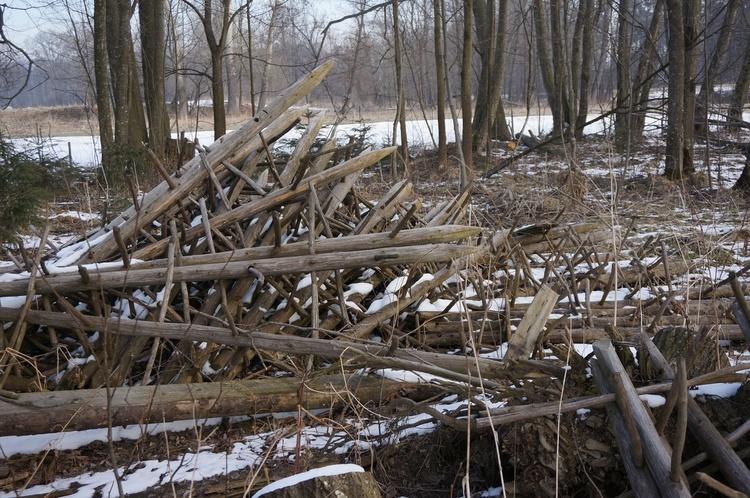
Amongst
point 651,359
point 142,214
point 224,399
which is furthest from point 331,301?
point 651,359

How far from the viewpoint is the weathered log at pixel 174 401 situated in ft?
10.5

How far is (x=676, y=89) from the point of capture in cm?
1100

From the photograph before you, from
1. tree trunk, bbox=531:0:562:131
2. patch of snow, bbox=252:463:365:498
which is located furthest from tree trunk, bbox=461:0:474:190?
patch of snow, bbox=252:463:365:498

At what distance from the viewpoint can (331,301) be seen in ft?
14.5

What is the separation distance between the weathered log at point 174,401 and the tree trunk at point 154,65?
10809 millimetres

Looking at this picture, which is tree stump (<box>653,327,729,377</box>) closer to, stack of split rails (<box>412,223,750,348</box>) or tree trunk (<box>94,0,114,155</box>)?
stack of split rails (<box>412,223,750,348</box>)

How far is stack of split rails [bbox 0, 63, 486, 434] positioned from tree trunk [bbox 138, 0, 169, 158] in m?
9.34

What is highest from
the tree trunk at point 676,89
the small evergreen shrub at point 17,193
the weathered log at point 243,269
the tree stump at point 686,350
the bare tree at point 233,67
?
the bare tree at point 233,67

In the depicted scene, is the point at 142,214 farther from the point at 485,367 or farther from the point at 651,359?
the point at 651,359

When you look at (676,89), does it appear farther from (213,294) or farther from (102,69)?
(102,69)

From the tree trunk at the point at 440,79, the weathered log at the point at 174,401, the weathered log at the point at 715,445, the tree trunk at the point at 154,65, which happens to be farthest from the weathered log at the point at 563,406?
the tree trunk at the point at 154,65

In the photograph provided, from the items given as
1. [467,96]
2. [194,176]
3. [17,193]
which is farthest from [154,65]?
[194,176]

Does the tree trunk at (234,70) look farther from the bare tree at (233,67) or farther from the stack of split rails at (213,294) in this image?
the stack of split rails at (213,294)

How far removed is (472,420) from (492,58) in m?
14.3
